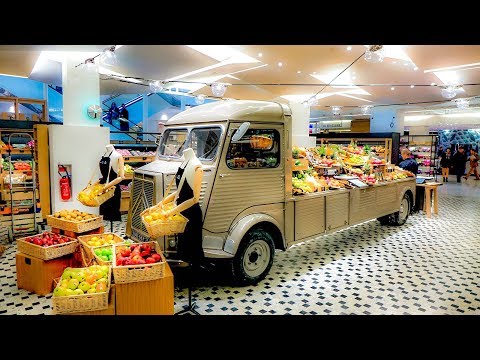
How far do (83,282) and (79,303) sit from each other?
0.25m

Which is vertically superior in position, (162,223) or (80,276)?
(162,223)

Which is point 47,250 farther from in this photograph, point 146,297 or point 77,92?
point 77,92

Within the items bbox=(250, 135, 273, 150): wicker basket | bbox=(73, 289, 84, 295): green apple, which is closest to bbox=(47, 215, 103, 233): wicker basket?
bbox=(73, 289, 84, 295): green apple

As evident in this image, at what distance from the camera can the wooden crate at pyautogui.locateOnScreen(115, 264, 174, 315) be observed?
10.1 ft

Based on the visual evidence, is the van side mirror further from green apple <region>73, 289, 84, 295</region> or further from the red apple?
green apple <region>73, 289, 84, 295</region>

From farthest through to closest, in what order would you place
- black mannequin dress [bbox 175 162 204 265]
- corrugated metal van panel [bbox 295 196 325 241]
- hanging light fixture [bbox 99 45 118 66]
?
hanging light fixture [bbox 99 45 118 66] → corrugated metal van panel [bbox 295 196 325 241] → black mannequin dress [bbox 175 162 204 265]

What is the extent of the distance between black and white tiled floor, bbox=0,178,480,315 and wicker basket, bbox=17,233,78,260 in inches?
19.4

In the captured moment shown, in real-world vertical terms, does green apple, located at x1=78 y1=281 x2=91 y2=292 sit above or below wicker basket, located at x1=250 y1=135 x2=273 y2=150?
below

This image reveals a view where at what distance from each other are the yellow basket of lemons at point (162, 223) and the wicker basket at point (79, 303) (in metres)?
0.73

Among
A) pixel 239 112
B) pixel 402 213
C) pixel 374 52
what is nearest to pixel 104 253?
pixel 239 112


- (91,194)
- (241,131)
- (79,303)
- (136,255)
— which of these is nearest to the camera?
(79,303)

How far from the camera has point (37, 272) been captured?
3967mm

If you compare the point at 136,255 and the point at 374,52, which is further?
the point at 374,52
